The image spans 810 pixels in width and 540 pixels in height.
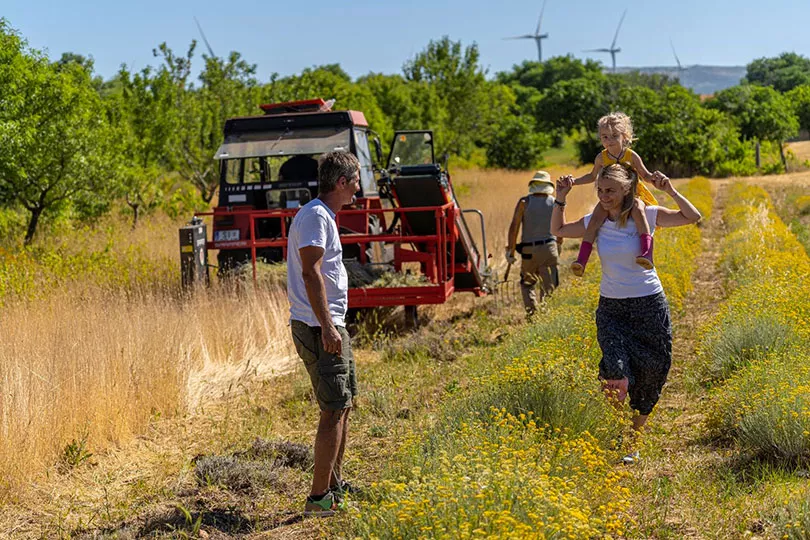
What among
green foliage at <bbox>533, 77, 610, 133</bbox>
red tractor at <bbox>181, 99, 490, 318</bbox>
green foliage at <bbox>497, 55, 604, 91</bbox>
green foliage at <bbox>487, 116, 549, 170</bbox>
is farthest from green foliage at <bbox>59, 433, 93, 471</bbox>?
green foliage at <bbox>497, 55, 604, 91</bbox>

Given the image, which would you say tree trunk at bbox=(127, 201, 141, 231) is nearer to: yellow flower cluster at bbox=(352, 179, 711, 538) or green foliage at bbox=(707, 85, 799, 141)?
yellow flower cluster at bbox=(352, 179, 711, 538)

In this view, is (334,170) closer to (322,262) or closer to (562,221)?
(322,262)

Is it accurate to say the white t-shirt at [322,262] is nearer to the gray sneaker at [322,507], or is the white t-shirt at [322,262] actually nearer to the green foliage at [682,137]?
the gray sneaker at [322,507]

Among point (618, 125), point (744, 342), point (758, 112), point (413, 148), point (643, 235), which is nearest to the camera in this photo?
point (643, 235)

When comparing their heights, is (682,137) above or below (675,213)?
above

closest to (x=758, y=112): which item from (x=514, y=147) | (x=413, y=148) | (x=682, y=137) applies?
(x=682, y=137)

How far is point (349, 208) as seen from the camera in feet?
40.1

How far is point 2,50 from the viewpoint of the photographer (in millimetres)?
13828

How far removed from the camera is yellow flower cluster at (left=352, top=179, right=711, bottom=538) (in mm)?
4008

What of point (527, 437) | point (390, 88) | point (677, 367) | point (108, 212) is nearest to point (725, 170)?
point (390, 88)

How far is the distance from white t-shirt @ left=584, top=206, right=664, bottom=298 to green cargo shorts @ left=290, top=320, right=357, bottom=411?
67.0 inches

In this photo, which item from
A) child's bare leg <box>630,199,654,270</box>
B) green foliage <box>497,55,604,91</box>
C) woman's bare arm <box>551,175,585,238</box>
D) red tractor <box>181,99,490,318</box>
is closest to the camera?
child's bare leg <box>630,199,654,270</box>

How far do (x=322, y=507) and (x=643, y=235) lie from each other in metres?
2.42

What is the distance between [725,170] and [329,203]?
48487 millimetres
